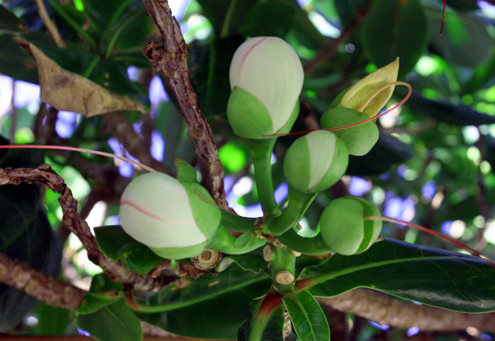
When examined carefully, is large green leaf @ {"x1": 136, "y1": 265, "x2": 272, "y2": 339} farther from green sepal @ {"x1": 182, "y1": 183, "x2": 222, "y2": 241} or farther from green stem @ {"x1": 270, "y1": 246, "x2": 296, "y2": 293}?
green sepal @ {"x1": 182, "y1": 183, "x2": 222, "y2": 241}

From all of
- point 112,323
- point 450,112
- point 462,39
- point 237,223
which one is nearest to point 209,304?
point 112,323

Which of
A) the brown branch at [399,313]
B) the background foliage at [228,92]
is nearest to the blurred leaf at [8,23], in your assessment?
the background foliage at [228,92]

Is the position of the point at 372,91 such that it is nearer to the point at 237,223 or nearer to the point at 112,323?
the point at 237,223

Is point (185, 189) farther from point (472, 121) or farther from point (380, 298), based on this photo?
point (472, 121)

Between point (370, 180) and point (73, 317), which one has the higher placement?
point (73, 317)

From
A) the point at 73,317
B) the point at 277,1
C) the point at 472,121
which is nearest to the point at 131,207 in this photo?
the point at 73,317

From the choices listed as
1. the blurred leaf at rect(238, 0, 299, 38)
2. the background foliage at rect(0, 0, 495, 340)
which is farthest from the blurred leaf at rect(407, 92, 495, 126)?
the blurred leaf at rect(238, 0, 299, 38)
